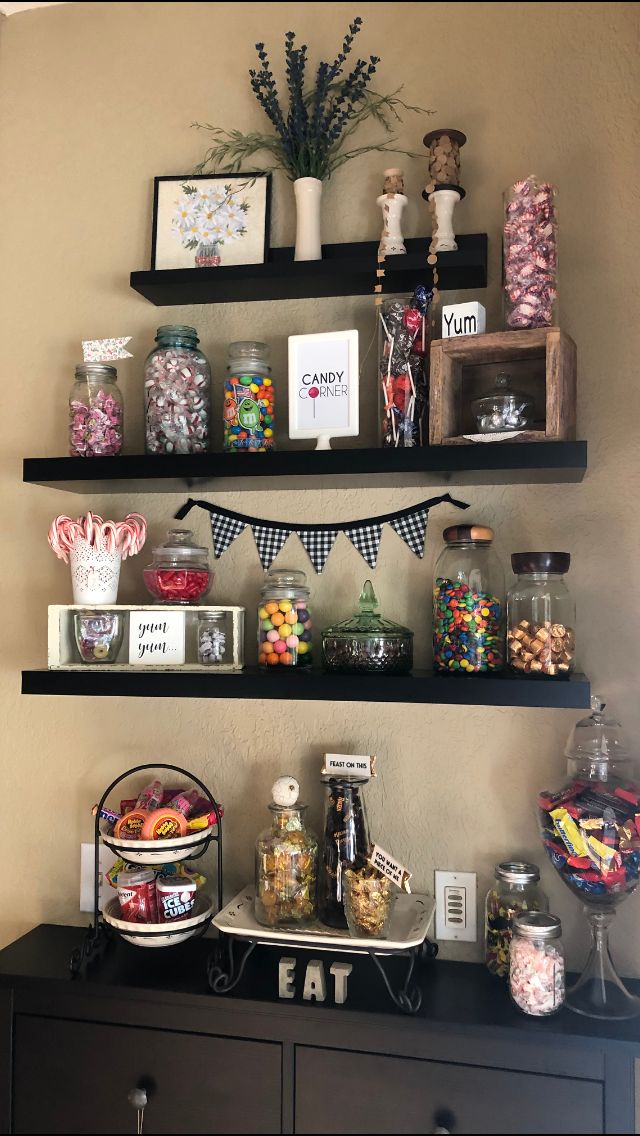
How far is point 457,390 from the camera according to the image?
164 centimetres

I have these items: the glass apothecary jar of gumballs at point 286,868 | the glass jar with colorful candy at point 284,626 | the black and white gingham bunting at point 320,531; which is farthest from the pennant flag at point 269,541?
the glass apothecary jar of gumballs at point 286,868

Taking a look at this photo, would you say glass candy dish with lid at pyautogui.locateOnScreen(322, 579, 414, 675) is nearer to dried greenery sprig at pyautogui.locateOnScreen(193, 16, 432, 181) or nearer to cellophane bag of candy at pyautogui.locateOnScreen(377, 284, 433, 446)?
cellophane bag of candy at pyautogui.locateOnScreen(377, 284, 433, 446)

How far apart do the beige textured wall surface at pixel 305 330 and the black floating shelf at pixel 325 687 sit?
0.20 metres

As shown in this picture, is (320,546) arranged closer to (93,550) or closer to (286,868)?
(93,550)

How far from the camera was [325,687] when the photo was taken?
5.06ft

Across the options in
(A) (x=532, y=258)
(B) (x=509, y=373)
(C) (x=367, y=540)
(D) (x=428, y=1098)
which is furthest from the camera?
(C) (x=367, y=540)

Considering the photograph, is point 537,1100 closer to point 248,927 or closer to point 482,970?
point 482,970

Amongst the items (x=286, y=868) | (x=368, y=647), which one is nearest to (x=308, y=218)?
(x=368, y=647)

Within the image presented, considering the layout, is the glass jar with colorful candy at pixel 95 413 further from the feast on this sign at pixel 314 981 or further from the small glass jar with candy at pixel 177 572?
the feast on this sign at pixel 314 981

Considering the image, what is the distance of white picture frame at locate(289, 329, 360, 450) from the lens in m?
1.62

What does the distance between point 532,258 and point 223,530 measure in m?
0.78

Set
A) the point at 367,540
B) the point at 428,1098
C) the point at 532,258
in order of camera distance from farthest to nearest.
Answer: the point at 367,540 < the point at 532,258 < the point at 428,1098

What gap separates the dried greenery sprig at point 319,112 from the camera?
5.66 ft

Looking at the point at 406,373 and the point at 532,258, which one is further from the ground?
the point at 532,258
